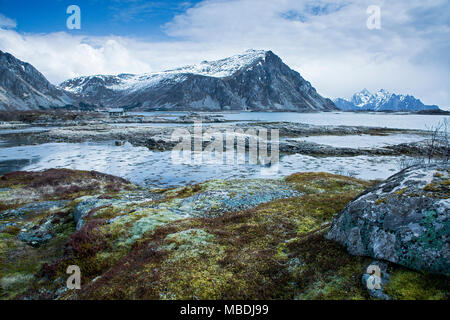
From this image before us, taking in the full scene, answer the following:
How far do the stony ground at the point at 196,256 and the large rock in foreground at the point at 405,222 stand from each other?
0.33 meters

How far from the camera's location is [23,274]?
1016cm

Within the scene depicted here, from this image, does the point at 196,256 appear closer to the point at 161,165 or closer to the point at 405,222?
the point at 405,222

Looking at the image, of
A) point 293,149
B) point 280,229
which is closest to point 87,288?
point 280,229

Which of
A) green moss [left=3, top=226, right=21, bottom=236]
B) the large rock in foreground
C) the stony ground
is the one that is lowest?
green moss [left=3, top=226, right=21, bottom=236]

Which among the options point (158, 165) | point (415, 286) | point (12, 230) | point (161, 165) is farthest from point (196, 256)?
point (158, 165)

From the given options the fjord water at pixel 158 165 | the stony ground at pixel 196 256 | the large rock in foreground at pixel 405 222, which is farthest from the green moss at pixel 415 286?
the fjord water at pixel 158 165

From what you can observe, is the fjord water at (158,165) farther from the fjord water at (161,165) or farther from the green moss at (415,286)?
the green moss at (415,286)

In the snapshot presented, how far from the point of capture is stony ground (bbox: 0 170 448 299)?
6.54 m

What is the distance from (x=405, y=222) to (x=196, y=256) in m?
6.23

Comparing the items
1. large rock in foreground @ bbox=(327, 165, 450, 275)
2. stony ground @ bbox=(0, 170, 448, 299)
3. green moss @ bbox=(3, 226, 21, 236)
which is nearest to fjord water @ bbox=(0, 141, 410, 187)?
green moss @ bbox=(3, 226, 21, 236)

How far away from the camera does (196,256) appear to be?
27.9 ft

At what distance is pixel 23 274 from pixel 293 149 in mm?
58129

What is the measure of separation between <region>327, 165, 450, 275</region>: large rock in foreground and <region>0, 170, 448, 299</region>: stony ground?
334mm

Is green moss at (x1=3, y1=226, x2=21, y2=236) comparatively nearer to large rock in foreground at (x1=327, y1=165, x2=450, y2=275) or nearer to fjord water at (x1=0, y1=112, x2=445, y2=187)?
large rock in foreground at (x1=327, y1=165, x2=450, y2=275)
